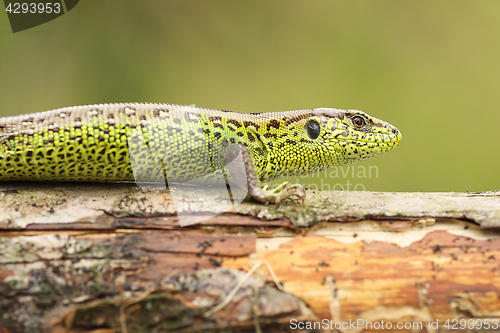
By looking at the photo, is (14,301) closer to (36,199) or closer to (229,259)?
(36,199)

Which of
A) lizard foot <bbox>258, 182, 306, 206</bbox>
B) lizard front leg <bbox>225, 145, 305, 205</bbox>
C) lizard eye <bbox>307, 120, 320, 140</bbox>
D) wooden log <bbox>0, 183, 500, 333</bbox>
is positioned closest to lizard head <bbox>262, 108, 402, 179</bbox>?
lizard eye <bbox>307, 120, 320, 140</bbox>

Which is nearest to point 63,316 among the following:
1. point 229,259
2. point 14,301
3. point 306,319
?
A: point 14,301

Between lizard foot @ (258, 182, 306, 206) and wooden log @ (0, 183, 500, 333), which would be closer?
wooden log @ (0, 183, 500, 333)

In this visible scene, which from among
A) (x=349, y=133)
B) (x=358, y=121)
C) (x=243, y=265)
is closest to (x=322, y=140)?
(x=349, y=133)

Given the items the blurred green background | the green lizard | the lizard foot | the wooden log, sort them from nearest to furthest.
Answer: the wooden log
the lizard foot
the green lizard
the blurred green background

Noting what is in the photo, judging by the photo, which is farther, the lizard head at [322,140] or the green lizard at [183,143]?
the lizard head at [322,140]

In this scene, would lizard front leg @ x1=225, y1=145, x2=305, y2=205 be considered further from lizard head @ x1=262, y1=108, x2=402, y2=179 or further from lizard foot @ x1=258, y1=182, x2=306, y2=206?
lizard head @ x1=262, y1=108, x2=402, y2=179

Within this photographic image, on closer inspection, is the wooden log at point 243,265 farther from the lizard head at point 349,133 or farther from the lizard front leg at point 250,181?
the lizard head at point 349,133

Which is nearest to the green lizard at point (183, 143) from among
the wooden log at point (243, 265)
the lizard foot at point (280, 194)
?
→ the lizard foot at point (280, 194)
